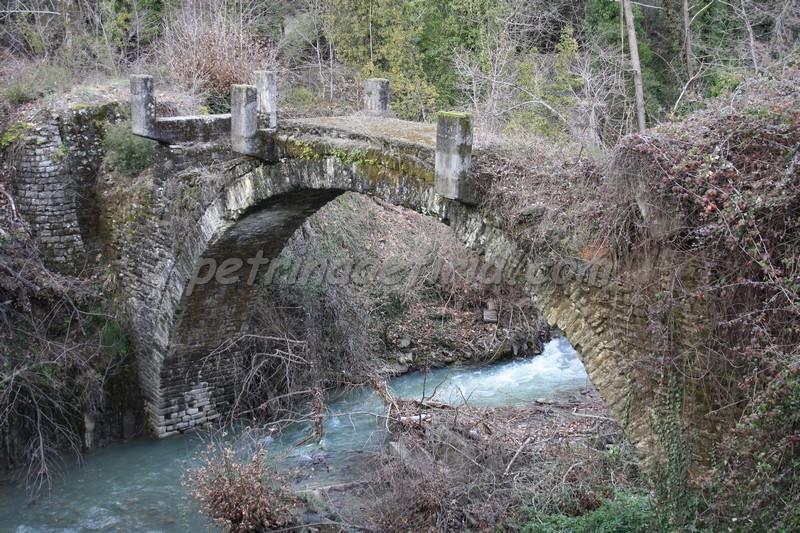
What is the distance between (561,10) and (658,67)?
2625mm

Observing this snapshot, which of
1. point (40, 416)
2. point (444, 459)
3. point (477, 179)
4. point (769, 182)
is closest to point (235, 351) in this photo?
point (40, 416)

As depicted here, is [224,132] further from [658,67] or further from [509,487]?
[658,67]

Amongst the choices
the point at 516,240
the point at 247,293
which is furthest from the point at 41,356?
the point at 516,240

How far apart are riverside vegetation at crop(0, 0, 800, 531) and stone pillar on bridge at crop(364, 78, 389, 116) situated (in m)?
1.89

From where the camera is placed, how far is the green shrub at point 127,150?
10.1m

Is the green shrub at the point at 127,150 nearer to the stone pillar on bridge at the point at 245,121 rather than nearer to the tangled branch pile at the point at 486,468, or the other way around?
the stone pillar on bridge at the point at 245,121

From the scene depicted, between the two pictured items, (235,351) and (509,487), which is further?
(235,351)

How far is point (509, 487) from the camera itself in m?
7.55

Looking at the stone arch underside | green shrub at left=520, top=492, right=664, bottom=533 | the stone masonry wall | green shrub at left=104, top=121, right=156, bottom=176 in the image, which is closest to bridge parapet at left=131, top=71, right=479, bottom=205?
the stone arch underside

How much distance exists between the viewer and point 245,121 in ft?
28.7

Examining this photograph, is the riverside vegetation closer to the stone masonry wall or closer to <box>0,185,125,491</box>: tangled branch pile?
<box>0,185,125,491</box>: tangled branch pile

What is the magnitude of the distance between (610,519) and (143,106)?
6788mm

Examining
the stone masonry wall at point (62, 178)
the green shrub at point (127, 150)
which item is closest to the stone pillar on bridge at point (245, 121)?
the green shrub at point (127, 150)

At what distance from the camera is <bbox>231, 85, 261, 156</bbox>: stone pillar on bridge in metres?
8.77
